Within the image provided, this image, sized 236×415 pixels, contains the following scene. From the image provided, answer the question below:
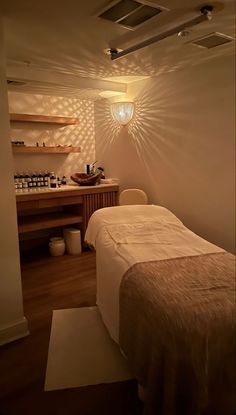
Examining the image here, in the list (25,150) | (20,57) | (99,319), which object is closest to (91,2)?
(20,57)

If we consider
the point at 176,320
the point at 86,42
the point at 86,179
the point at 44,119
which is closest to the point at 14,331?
the point at 176,320

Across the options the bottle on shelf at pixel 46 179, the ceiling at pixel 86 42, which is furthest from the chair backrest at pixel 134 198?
the ceiling at pixel 86 42

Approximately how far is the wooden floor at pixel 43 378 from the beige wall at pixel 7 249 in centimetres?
11

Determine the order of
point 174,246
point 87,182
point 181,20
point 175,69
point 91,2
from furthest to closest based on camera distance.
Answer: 1. point 87,182
2. point 175,69
3. point 174,246
4. point 181,20
5. point 91,2

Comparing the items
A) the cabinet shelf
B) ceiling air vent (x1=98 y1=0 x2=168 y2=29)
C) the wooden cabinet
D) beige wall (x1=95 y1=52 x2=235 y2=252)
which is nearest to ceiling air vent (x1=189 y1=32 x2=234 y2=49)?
beige wall (x1=95 y1=52 x2=235 y2=252)

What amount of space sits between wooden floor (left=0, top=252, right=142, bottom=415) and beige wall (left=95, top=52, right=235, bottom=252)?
4.00 ft

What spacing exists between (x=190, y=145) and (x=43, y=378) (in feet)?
6.97

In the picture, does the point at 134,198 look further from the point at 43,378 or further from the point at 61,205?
the point at 43,378

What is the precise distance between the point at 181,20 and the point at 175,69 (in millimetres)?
1092

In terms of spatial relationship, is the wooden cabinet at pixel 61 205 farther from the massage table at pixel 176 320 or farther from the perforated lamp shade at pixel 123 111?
the massage table at pixel 176 320

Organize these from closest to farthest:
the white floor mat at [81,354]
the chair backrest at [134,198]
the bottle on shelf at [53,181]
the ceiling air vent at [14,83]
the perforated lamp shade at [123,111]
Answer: the white floor mat at [81,354] < the ceiling air vent at [14,83] < the chair backrest at [134,198] < the perforated lamp shade at [123,111] < the bottle on shelf at [53,181]

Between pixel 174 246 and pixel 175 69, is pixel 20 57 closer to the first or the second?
pixel 175 69

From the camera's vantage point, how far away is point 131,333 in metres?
1.39

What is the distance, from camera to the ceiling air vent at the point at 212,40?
6.01 feet
